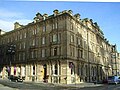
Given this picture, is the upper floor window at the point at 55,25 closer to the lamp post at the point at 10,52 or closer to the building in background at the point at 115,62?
the lamp post at the point at 10,52

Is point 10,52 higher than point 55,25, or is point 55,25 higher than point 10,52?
point 55,25

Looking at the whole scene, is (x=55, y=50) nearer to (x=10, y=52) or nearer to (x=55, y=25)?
(x=55, y=25)

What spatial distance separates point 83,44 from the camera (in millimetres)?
54688

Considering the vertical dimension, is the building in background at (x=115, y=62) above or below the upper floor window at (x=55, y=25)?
below

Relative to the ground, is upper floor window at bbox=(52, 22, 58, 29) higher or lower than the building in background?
higher

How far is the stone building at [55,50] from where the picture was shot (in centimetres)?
4675

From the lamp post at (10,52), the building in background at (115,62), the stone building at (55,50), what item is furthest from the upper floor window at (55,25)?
the building in background at (115,62)

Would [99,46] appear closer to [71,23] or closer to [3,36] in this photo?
[71,23]

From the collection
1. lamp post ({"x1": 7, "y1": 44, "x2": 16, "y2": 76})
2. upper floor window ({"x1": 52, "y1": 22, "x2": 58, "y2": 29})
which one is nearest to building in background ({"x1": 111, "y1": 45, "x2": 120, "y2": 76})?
lamp post ({"x1": 7, "y1": 44, "x2": 16, "y2": 76})

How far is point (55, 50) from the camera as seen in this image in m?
48.1

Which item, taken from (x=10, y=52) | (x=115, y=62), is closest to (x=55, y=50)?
(x=10, y=52)

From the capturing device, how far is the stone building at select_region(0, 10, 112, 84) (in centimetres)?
4675

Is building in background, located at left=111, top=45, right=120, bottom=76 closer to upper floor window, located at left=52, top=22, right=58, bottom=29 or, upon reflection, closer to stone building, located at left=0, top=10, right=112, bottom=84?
stone building, located at left=0, top=10, right=112, bottom=84

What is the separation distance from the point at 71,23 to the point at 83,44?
322 inches
